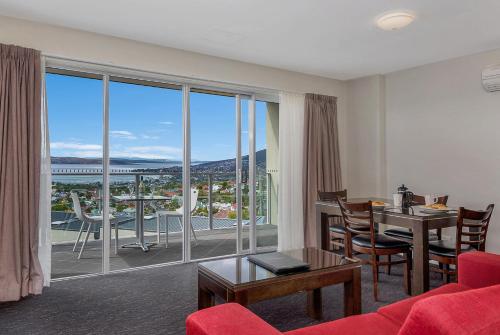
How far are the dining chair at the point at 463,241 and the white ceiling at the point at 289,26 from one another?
1.70 meters

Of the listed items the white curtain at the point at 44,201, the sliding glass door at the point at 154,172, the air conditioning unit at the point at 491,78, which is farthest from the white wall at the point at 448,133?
the white curtain at the point at 44,201

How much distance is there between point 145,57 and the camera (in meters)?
3.89

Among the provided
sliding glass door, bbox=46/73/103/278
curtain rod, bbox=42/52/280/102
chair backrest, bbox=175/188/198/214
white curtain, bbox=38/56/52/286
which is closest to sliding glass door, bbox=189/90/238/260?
chair backrest, bbox=175/188/198/214

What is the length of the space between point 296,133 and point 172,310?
2.94 m

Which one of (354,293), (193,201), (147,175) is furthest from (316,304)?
(147,175)

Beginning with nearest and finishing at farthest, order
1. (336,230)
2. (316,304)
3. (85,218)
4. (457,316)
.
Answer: (457,316), (316,304), (336,230), (85,218)

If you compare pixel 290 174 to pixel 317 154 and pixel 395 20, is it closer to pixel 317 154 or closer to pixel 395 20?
pixel 317 154

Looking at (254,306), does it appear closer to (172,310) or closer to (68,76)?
(172,310)

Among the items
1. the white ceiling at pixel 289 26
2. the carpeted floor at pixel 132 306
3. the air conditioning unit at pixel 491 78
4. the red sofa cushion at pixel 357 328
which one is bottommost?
the carpeted floor at pixel 132 306

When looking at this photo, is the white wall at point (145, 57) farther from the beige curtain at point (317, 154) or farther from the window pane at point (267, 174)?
the window pane at point (267, 174)

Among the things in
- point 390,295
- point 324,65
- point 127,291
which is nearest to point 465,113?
point 324,65

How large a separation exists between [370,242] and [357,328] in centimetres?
179

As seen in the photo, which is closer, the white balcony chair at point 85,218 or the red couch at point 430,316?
the red couch at point 430,316

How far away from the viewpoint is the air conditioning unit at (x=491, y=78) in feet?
12.5
